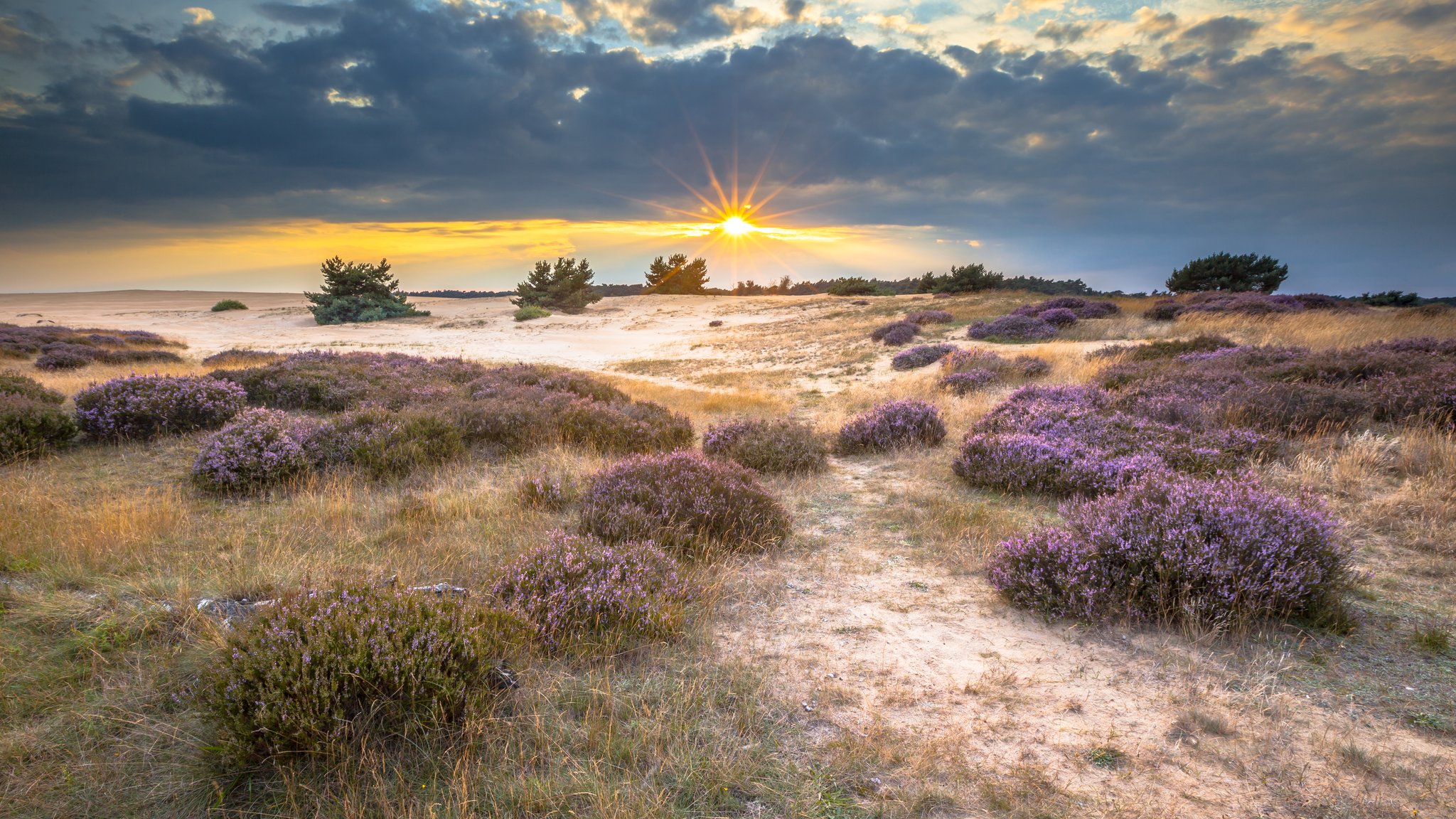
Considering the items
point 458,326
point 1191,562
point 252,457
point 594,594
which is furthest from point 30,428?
point 458,326

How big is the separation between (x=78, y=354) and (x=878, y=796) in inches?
957

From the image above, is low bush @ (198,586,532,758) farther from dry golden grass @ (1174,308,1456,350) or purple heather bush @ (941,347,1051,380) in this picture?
dry golden grass @ (1174,308,1456,350)

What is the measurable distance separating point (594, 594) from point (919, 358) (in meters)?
16.2

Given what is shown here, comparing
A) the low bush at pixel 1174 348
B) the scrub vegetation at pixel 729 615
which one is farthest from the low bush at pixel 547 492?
the low bush at pixel 1174 348

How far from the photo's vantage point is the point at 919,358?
1856 centimetres

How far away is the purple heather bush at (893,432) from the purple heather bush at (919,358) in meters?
8.29

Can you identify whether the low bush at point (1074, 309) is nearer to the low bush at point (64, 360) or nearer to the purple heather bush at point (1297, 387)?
the purple heather bush at point (1297, 387)

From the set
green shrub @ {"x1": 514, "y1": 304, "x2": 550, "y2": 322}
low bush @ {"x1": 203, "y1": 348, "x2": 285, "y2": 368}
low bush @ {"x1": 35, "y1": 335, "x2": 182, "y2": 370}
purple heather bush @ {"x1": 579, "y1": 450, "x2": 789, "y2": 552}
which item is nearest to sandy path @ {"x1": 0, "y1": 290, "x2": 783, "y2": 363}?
green shrub @ {"x1": 514, "y1": 304, "x2": 550, "y2": 322}

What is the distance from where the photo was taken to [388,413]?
348 inches

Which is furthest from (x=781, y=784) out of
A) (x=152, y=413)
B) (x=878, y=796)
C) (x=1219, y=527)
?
(x=152, y=413)

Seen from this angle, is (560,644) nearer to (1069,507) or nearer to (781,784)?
(781,784)

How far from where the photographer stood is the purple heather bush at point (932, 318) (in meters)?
25.7

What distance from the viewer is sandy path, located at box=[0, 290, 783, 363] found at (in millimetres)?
29578

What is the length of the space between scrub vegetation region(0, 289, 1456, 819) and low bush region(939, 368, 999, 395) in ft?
15.5
